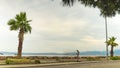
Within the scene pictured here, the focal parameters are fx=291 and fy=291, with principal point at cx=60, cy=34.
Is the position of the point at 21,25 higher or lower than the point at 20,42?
higher

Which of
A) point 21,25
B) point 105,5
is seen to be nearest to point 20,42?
point 21,25

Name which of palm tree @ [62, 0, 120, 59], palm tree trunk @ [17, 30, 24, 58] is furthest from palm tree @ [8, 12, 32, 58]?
palm tree @ [62, 0, 120, 59]

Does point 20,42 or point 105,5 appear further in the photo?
point 20,42

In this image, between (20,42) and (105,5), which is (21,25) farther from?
(105,5)

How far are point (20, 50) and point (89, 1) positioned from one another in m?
39.0

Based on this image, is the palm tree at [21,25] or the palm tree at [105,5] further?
the palm tree at [21,25]

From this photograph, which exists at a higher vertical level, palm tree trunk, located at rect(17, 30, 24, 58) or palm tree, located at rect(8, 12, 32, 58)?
palm tree, located at rect(8, 12, 32, 58)

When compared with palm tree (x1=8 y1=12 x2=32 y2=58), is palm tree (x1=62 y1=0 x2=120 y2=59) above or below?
below

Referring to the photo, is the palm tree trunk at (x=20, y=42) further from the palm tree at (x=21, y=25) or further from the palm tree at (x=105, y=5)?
the palm tree at (x=105, y=5)

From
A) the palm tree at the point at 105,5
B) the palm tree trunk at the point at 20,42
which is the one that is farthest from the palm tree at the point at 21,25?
the palm tree at the point at 105,5

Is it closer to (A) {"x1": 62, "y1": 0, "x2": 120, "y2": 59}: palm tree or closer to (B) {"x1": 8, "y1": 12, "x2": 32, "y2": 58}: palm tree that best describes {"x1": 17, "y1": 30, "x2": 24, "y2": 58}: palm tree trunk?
(B) {"x1": 8, "y1": 12, "x2": 32, "y2": 58}: palm tree

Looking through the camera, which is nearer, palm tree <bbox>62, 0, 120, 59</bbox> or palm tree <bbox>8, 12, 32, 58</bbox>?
palm tree <bbox>62, 0, 120, 59</bbox>

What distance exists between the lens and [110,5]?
11469mm

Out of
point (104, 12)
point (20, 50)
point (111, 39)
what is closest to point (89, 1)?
point (104, 12)
